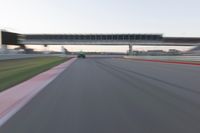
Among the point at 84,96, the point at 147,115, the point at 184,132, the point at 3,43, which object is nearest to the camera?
the point at 184,132

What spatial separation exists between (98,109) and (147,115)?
4.58ft

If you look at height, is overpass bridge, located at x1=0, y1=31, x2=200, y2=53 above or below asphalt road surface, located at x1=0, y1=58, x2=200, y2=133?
below

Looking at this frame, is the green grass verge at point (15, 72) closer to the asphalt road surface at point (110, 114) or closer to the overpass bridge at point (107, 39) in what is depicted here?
the asphalt road surface at point (110, 114)

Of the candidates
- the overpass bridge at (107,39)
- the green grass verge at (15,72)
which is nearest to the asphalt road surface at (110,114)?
the green grass verge at (15,72)

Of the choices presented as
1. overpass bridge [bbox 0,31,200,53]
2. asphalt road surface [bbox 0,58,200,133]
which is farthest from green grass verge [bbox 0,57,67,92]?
overpass bridge [bbox 0,31,200,53]

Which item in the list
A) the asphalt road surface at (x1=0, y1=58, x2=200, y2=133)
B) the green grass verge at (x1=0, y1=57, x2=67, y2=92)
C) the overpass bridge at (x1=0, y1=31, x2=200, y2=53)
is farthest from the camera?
the overpass bridge at (x1=0, y1=31, x2=200, y2=53)

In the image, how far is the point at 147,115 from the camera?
769 centimetres

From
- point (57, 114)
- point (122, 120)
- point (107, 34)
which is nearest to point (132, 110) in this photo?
point (122, 120)

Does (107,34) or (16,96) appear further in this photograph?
(107,34)

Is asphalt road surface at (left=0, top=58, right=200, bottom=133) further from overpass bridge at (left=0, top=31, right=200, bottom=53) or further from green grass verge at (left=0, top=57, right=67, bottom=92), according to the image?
overpass bridge at (left=0, top=31, right=200, bottom=53)

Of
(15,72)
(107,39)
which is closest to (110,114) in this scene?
(15,72)

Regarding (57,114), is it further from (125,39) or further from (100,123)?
(125,39)

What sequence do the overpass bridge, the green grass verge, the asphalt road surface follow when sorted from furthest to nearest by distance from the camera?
the overpass bridge, the green grass verge, the asphalt road surface

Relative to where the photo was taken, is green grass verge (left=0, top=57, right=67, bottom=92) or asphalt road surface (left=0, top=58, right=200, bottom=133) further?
green grass verge (left=0, top=57, right=67, bottom=92)
